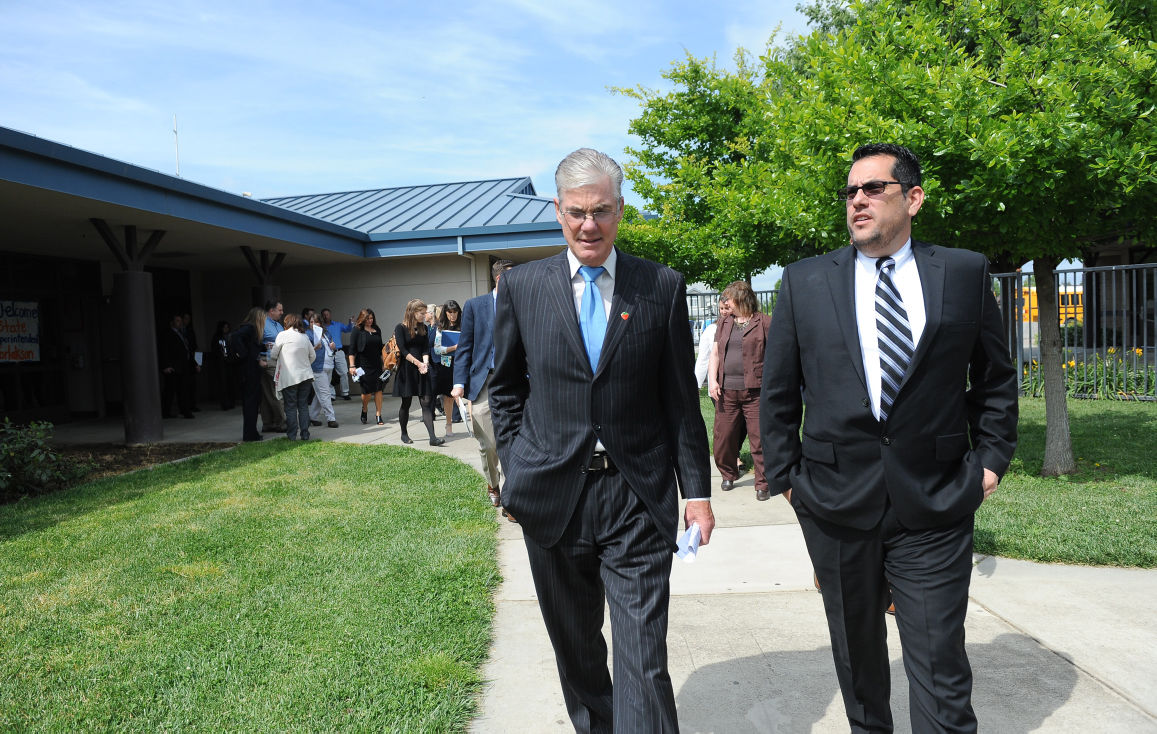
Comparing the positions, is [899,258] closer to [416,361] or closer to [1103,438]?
[1103,438]

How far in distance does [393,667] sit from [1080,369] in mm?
14771

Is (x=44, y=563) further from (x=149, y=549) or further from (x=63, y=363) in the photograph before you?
(x=63, y=363)

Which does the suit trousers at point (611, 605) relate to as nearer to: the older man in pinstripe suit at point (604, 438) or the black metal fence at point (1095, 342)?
the older man in pinstripe suit at point (604, 438)

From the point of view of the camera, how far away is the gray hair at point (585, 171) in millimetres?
2504

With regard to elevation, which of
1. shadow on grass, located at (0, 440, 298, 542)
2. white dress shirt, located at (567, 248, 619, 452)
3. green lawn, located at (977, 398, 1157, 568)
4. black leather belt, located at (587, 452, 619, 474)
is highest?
white dress shirt, located at (567, 248, 619, 452)

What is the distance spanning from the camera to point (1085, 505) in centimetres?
632

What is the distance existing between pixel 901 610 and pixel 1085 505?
476 centimetres

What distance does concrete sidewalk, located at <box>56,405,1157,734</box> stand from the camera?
128 inches

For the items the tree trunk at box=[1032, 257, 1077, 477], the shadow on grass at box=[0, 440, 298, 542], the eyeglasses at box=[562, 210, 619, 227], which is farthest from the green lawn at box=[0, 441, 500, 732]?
the tree trunk at box=[1032, 257, 1077, 477]

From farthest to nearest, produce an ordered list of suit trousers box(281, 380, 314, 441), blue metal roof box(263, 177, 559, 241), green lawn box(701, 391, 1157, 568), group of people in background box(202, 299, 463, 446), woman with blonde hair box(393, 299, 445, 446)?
blue metal roof box(263, 177, 559, 241) < suit trousers box(281, 380, 314, 441) < woman with blonde hair box(393, 299, 445, 446) < group of people in background box(202, 299, 463, 446) < green lawn box(701, 391, 1157, 568)

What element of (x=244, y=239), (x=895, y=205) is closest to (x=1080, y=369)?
(x=895, y=205)

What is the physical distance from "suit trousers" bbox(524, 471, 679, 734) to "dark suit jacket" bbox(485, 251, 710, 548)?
6 cm

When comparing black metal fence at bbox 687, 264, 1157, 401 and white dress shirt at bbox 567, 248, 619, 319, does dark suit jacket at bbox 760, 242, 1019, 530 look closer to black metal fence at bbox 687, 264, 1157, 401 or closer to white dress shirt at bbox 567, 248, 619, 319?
white dress shirt at bbox 567, 248, 619, 319

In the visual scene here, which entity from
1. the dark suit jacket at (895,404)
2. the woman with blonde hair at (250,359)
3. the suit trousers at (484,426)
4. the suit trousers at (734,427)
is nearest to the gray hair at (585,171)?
the dark suit jacket at (895,404)
